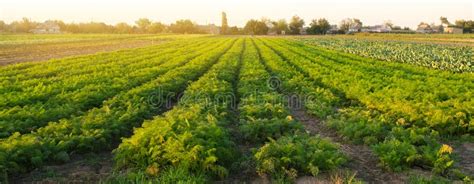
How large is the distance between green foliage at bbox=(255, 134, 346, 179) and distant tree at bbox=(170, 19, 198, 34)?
16474 cm

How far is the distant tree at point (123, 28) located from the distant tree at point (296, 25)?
201 ft

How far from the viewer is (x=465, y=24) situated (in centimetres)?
11144

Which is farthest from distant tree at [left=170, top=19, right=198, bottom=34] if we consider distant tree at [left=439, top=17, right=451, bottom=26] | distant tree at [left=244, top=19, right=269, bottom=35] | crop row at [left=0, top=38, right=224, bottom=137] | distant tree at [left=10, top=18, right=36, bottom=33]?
crop row at [left=0, top=38, right=224, bottom=137]

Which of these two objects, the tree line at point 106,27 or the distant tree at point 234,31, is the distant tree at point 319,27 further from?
the tree line at point 106,27

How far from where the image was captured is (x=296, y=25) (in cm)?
14150

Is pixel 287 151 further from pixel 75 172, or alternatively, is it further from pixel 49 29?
pixel 49 29

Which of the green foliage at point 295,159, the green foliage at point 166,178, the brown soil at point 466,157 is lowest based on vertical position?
the brown soil at point 466,157

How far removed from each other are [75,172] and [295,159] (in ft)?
10.9

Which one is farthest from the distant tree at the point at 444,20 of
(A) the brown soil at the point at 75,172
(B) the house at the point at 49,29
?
(A) the brown soil at the point at 75,172

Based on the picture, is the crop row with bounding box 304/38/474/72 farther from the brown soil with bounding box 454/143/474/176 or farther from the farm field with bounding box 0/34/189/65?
the farm field with bounding box 0/34/189/65

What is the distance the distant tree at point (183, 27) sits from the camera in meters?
170

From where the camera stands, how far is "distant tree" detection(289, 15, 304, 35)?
457ft

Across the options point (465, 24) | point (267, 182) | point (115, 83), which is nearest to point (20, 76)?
point (115, 83)

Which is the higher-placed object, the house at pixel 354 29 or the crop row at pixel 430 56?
the crop row at pixel 430 56
